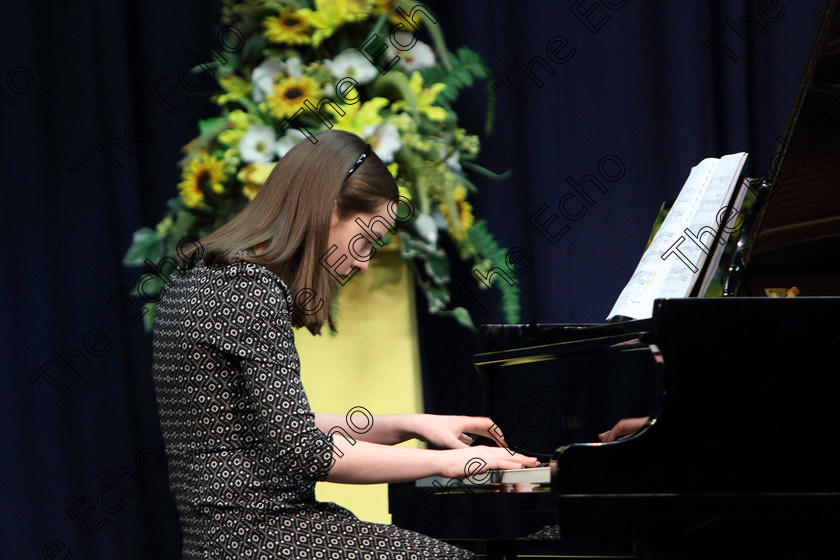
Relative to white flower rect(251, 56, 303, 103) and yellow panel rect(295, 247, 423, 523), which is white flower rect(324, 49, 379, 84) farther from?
yellow panel rect(295, 247, 423, 523)

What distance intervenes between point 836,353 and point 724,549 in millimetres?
327

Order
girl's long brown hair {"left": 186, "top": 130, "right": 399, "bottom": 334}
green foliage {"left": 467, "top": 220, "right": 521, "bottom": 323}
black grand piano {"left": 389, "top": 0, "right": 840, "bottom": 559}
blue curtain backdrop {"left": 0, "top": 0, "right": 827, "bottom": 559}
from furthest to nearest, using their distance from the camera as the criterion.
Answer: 1. blue curtain backdrop {"left": 0, "top": 0, "right": 827, "bottom": 559}
2. green foliage {"left": 467, "top": 220, "right": 521, "bottom": 323}
3. girl's long brown hair {"left": 186, "top": 130, "right": 399, "bottom": 334}
4. black grand piano {"left": 389, "top": 0, "right": 840, "bottom": 559}

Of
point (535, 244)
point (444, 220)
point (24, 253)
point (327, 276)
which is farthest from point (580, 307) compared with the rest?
point (24, 253)

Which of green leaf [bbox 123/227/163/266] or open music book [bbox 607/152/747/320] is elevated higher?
green leaf [bbox 123/227/163/266]

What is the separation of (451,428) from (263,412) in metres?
0.50

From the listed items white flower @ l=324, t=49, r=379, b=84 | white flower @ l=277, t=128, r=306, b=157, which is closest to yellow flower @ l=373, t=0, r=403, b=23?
white flower @ l=324, t=49, r=379, b=84

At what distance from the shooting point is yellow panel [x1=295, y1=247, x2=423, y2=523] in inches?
95.0

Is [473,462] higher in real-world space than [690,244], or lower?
lower

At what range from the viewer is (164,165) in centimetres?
285

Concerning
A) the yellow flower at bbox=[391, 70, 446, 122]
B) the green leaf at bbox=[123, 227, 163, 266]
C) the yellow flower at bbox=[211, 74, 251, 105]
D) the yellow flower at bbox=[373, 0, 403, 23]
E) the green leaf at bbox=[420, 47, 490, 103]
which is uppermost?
the yellow flower at bbox=[373, 0, 403, 23]

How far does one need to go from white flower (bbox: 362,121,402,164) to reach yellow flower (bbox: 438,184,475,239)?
0.24 m

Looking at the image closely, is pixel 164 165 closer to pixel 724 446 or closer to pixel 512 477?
pixel 512 477

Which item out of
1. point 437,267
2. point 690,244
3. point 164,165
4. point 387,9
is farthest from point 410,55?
point 690,244

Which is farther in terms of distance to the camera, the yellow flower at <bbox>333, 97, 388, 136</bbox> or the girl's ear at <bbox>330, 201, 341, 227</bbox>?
the yellow flower at <bbox>333, 97, 388, 136</bbox>
